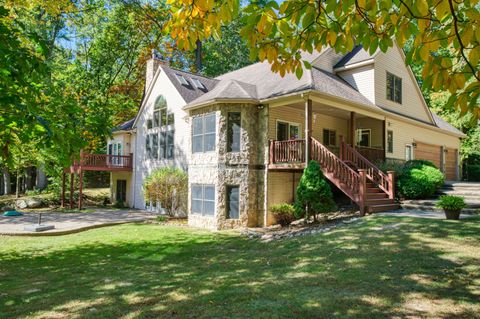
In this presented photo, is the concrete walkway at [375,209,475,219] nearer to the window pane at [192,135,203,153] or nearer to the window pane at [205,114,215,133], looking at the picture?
the window pane at [205,114,215,133]

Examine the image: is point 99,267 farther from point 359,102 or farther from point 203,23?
point 359,102

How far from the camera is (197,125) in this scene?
16297 millimetres

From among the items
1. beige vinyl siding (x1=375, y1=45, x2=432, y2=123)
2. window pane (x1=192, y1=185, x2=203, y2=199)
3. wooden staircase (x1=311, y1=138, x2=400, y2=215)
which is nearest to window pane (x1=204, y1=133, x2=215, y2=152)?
window pane (x1=192, y1=185, x2=203, y2=199)

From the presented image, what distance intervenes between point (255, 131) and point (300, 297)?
1070 cm

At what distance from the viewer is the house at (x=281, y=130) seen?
13.8 metres

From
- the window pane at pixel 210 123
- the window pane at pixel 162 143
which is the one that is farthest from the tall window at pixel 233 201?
the window pane at pixel 162 143

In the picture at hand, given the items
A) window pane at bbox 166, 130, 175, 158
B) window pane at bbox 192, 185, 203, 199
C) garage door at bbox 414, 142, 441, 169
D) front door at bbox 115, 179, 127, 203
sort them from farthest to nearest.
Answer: front door at bbox 115, 179, 127, 203 → garage door at bbox 414, 142, 441, 169 → window pane at bbox 166, 130, 175, 158 → window pane at bbox 192, 185, 203, 199

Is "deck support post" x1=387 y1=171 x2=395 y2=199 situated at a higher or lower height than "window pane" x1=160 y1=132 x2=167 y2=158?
lower

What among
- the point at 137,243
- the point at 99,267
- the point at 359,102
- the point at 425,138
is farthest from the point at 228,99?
the point at 425,138

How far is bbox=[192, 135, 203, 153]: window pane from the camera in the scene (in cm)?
1604

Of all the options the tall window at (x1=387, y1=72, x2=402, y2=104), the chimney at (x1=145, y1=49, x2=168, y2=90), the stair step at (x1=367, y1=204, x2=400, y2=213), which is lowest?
the stair step at (x1=367, y1=204, x2=400, y2=213)

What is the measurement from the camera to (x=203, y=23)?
3502 millimetres

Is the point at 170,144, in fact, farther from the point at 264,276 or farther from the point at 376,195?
the point at 264,276

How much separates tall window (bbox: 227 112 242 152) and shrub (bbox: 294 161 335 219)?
3522 millimetres
